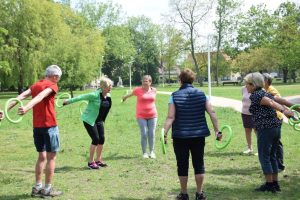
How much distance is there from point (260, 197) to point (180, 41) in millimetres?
80094

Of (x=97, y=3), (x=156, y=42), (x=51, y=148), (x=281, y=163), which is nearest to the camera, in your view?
(x=51, y=148)

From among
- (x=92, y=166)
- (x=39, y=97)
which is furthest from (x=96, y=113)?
(x=39, y=97)

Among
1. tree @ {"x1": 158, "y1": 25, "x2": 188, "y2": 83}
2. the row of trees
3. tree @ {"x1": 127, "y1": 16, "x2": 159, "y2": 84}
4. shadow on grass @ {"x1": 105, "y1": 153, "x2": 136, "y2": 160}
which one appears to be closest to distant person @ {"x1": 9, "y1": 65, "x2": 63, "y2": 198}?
shadow on grass @ {"x1": 105, "y1": 153, "x2": 136, "y2": 160}

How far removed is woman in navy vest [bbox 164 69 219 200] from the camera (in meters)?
6.31

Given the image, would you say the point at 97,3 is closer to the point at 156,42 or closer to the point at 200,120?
the point at 156,42

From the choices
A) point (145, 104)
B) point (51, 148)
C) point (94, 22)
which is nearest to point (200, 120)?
point (51, 148)

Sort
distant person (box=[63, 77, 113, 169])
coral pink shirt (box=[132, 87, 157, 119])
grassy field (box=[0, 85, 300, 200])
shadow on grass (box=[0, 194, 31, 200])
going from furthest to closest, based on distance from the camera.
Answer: coral pink shirt (box=[132, 87, 157, 119]) → distant person (box=[63, 77, 113, 169]) → grassy field (box=[0, 85, 300, 200]) → shadow on grass (box=[0, 194, 31, 200])

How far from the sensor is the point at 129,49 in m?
96.9

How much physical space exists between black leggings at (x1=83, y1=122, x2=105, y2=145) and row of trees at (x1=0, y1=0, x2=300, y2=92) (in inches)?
969

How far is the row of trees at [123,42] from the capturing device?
45062 millimetres

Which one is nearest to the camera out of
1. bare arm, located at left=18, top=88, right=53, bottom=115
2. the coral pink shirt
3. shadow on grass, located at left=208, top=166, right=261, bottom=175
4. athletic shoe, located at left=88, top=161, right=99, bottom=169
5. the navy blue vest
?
bare arm, located at left=18, top=88, right=53, bottom=115

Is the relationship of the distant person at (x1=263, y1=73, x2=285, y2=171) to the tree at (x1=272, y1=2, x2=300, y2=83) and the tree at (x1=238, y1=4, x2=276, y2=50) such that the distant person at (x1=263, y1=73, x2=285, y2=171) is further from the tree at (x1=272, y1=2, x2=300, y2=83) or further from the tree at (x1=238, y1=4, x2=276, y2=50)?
the tree at (x1=238, y1=4, x2=276, y2=50)

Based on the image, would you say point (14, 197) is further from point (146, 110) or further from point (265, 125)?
point (265, 125)

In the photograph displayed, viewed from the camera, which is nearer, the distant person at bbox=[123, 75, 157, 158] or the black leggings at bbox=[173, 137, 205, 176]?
the black leggings at bbox=[173, 137, 205, 176]
